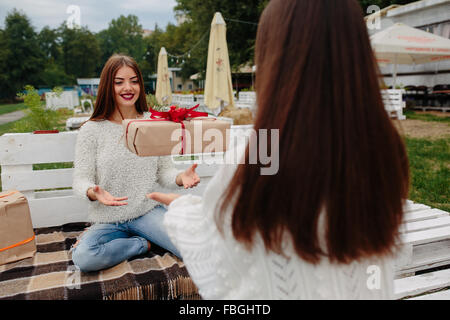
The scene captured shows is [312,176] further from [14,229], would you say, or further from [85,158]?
[14,229]

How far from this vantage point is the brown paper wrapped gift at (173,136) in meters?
1.78

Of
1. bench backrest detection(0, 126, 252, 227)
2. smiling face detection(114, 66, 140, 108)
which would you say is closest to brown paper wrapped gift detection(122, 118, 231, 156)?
smiling face detection(114, 66, 140, 108)

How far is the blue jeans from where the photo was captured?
199 cm

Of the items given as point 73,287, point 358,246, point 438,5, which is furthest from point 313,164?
point 438,5

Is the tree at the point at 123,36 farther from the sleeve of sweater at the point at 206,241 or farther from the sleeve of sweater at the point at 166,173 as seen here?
the sleeve of sweater at the point at 206,241

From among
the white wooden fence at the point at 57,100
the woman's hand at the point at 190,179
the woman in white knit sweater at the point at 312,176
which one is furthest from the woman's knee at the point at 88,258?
the white wooden fence at the point at 57,100

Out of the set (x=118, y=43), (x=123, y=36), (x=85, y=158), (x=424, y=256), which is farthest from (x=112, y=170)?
(x=123, y=36)

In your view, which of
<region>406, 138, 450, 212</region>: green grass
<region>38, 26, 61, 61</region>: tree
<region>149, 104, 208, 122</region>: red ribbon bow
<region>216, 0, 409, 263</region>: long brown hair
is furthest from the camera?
<region>38, 26, 61, 61</region>: tree

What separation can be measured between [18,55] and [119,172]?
151 ft

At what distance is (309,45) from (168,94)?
477 inches

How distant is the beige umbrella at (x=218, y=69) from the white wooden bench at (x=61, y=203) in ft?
18.1

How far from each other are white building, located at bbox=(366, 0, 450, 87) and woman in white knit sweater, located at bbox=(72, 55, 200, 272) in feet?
35.9

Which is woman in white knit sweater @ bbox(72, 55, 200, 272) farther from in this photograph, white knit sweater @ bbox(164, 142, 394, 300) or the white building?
the white building

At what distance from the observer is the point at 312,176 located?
896 mm
